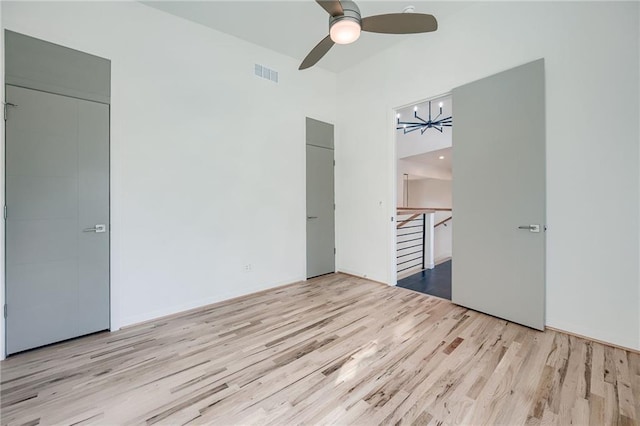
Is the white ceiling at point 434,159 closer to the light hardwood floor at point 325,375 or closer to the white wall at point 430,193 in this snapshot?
the white wall at point 430,193

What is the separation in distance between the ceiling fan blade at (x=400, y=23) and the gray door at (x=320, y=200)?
7.31 ft

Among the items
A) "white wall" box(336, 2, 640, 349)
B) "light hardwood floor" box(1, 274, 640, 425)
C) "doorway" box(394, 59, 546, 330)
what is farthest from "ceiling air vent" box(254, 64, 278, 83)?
"light hardwood floor" box(1, 274, 640, 425)

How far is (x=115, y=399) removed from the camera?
1.70m

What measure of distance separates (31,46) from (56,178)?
1121 mm

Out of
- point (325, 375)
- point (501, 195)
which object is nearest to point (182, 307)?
point (325, 375)

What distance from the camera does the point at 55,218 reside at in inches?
93.2

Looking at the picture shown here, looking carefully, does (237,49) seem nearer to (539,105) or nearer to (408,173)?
(539,105)

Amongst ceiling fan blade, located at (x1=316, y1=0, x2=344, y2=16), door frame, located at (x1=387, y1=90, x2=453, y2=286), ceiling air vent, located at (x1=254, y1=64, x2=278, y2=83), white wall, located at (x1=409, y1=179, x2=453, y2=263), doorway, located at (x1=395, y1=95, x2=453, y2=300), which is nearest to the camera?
ceiling fan blade, located at (x1=316, y1=0, x2=344, y2=16)

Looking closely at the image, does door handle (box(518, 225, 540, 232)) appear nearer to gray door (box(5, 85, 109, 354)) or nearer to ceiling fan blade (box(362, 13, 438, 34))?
ceiling fan blade (box(362, 13, 438, 34))

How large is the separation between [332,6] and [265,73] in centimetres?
217

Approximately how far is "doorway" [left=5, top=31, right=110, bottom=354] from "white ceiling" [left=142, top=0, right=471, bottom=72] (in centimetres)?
118

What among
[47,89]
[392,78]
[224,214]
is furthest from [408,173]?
[47,89]

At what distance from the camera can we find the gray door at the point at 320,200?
430 cm

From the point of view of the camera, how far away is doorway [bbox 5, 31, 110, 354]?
7.20 ft
